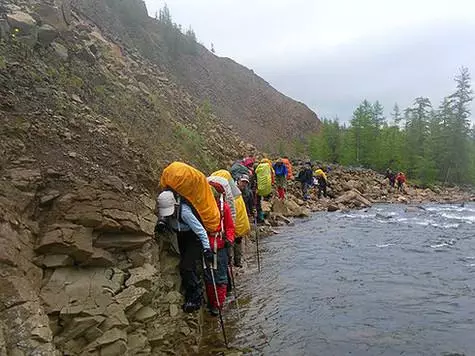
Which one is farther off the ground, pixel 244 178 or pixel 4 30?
pixel 4 30

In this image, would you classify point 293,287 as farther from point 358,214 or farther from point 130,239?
point 358,214

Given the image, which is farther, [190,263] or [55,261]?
[190,263]

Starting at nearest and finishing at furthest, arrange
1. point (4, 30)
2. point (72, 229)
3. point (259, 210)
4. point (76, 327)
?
point (76, 327), point (72, 229), point (4, 30), point (259, 210)

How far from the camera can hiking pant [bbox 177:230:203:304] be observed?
6.76m

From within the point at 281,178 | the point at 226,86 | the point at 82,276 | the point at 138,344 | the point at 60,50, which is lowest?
the point at 138,344

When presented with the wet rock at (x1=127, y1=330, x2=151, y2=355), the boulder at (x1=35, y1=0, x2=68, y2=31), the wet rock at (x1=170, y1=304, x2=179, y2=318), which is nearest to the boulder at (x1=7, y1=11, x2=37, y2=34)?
the boulder at (x1=35, y1=0, x2=68, y2=31)

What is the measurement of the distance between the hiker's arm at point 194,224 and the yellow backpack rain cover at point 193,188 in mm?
146

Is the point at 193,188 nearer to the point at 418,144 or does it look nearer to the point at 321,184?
the point at 321,184

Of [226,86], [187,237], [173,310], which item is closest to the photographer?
[173,310]

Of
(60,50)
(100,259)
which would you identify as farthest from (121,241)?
(60,50)

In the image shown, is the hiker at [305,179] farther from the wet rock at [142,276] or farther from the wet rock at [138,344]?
the wet rock at [138,344]

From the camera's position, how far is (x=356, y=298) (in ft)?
28.2

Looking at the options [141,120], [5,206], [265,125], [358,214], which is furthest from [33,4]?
[265,125]

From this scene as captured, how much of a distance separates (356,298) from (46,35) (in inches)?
316
